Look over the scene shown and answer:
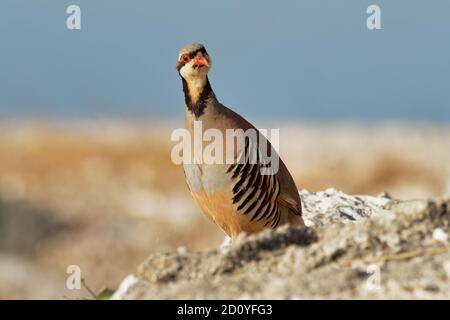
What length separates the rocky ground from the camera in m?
3.91

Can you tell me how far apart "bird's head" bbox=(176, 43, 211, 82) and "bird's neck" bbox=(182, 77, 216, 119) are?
30 mm

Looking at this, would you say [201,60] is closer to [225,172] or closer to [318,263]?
[225,172]

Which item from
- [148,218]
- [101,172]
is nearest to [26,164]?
[101,172]

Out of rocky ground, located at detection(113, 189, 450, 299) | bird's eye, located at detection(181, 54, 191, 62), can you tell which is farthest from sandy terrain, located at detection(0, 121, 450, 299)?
rocky ground, located at detection(113, 189, 450, 299)

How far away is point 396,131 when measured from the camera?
2539cm

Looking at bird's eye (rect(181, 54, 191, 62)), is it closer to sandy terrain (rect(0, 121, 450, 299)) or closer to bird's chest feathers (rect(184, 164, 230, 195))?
bird's chest feathers (rect(184, 164, 230, 195))

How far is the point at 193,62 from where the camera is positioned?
594 cm

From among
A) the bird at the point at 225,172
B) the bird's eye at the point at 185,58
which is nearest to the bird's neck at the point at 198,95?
the bird at the point at 225,172

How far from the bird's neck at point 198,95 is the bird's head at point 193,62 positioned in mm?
30

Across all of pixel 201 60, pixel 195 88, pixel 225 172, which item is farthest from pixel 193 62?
pixel 225 172

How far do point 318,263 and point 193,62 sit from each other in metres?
2.11

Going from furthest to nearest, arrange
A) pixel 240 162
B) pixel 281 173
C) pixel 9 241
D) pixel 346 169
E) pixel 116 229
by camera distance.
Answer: pixel 346 169, pixel 9 241, pixel 116 229, pixel 281 173, pixel 240 162
